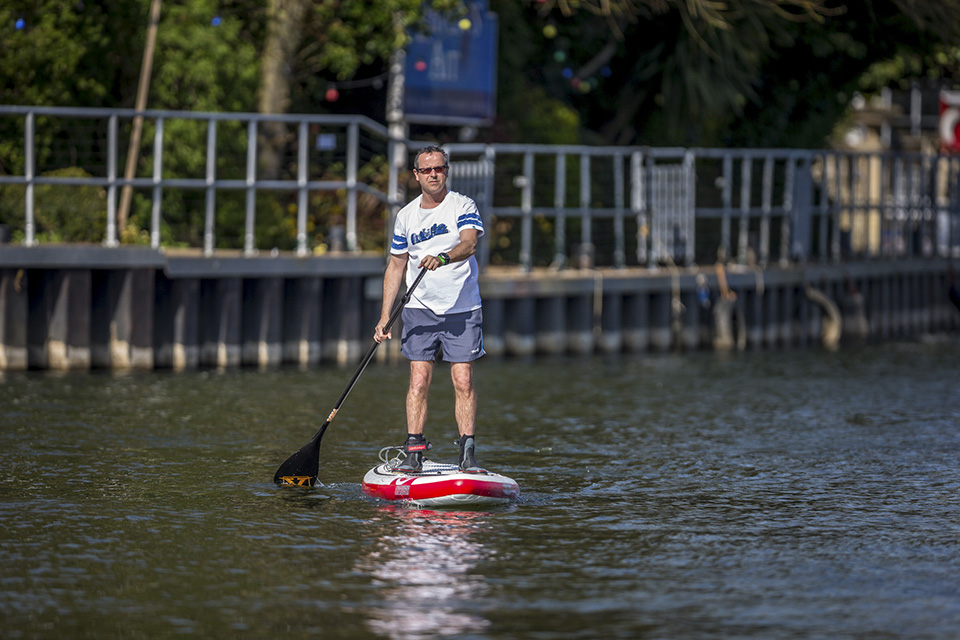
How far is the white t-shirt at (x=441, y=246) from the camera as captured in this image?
9.56m

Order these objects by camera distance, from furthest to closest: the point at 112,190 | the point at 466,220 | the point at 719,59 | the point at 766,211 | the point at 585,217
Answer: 1. the point at 719,59
2. the point at 766,211
3. the point at 585,217
4. the point at 112,190
5. the point at 466,220

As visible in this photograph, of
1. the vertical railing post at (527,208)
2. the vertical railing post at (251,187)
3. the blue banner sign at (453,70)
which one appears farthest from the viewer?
the blue banner sign at (453,70)

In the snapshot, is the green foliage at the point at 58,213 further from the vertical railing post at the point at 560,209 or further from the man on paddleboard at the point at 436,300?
the man on paddleboard at the point at 436,300

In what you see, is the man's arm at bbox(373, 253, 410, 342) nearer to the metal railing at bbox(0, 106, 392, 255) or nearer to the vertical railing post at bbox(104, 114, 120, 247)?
the metal railing at bbox(0, 106, 392, 255)

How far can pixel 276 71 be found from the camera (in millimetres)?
21531

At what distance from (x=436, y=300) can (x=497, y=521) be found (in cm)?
138

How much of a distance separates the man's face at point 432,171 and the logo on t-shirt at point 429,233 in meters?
0.20

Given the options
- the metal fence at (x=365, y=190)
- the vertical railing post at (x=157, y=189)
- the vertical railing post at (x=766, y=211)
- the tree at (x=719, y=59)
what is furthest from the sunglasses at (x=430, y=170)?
the tree at (x=719, y=59)

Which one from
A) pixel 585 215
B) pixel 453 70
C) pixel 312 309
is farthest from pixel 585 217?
pixel 312 309

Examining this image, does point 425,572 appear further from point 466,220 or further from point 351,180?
point 351,180

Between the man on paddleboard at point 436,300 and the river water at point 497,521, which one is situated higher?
the man on paddleboard at point 436,300

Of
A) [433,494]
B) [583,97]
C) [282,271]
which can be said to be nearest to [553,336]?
[282,271]

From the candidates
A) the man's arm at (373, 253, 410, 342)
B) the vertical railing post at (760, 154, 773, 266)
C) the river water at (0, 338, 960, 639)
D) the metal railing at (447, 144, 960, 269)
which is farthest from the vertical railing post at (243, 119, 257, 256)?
the man's arm at (373, 253, 410, 342)

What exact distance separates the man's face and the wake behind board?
1.56 meters
